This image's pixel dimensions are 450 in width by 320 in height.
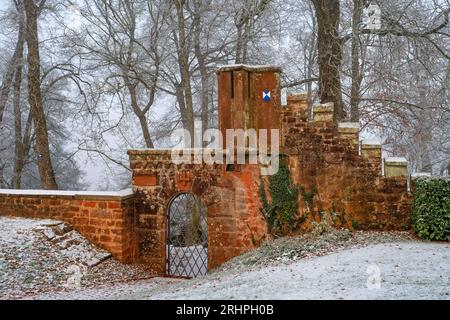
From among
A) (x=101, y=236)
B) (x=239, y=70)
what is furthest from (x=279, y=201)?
(x=101, y=236)

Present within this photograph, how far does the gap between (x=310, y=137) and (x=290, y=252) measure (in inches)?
104

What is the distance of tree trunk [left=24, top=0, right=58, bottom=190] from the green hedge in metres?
11.9

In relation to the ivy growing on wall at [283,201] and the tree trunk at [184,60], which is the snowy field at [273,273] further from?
the tree trunk at [184,60]

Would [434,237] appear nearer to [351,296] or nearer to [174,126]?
[351,296]

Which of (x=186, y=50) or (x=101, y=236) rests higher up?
(x=186, y=50)

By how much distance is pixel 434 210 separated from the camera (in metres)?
7.72

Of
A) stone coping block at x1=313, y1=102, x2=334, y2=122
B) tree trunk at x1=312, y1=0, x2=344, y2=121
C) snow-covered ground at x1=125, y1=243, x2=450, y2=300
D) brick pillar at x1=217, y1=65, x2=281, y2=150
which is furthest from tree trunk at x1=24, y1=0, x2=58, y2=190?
stone coping block at x1=313, y1=102, x2=334, y2=122

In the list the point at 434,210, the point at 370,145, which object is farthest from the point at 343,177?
the point at 434,210

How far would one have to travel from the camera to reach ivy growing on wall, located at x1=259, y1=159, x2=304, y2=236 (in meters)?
8.73

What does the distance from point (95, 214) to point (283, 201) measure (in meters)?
4.62

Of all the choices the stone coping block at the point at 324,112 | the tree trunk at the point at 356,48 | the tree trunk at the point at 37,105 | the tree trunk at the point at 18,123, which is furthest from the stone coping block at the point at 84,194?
the tree trunk at the point at 356,48

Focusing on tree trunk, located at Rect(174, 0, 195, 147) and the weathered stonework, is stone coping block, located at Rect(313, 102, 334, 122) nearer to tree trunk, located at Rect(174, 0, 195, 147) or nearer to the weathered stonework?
the weathered stonework
